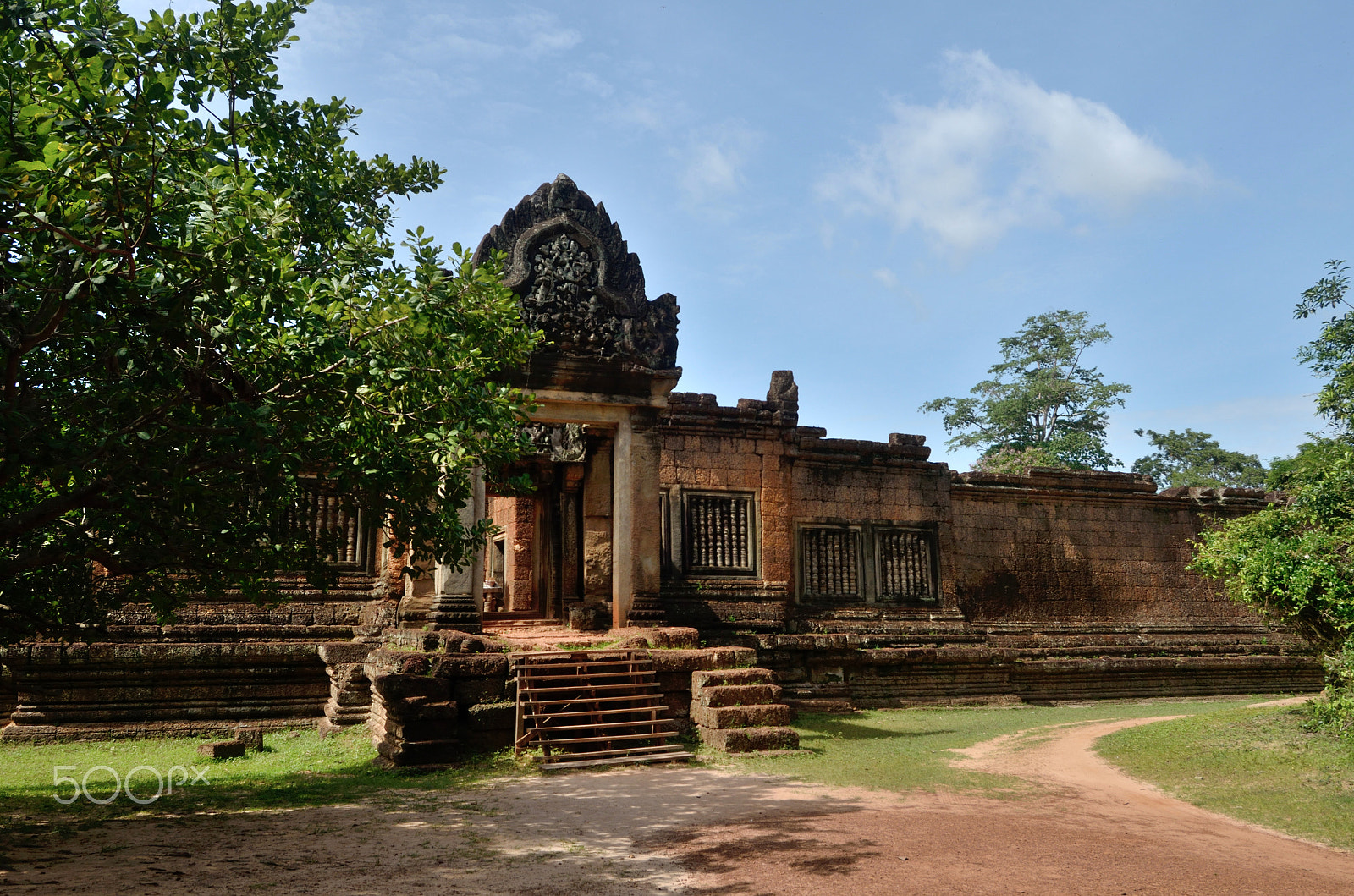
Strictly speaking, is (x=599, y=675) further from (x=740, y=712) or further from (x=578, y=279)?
(x=578, y=279)

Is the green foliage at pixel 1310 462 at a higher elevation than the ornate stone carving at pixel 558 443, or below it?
below

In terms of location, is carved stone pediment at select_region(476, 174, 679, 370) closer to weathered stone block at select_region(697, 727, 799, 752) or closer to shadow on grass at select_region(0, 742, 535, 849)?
weathered stone block at select_region(697, 727, 799, 752)

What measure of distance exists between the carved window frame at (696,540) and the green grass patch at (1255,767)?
5039 millimetres

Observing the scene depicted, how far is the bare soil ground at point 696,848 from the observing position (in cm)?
453

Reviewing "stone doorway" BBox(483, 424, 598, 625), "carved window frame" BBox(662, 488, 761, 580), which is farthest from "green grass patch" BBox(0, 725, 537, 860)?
"carved window frame" BBox(662, 488, 761, 580)

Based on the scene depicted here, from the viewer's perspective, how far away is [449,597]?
9648 mm

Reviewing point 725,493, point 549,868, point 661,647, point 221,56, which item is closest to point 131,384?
point 221,56

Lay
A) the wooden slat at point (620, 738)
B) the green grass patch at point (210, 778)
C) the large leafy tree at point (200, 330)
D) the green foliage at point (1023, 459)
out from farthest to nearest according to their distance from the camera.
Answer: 1. the green foliage at point (1023, 459)
2. the wooden slat at point (620, 738)
3. the green grass patch at point (210, 778)
4. the large leafy tree at point (200, 330)

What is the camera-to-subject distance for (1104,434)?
99.7 feet

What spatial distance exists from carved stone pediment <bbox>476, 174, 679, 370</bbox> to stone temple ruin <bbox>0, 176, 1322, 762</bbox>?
0.03 meters

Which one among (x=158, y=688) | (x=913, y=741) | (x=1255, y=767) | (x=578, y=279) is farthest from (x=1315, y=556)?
(x=158, y=688)

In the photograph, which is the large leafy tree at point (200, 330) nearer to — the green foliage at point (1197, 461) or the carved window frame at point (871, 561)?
the carved window frame at point (871, 561)

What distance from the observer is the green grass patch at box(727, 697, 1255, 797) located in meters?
7.20

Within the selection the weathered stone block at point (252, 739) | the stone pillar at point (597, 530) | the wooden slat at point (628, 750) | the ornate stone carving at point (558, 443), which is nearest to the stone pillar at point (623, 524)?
the stone pillar at point (597, 530)
